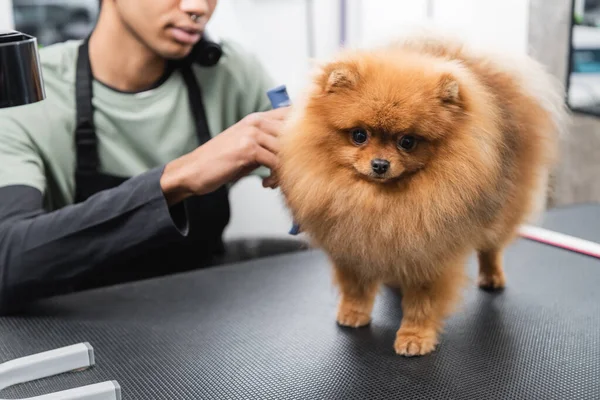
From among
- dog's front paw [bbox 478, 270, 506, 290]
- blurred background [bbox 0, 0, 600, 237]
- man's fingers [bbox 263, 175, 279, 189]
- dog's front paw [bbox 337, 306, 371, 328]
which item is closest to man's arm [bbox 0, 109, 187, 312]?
man's fingers [bbox 263, 175, 279, 189]

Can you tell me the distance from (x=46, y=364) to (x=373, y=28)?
1.28 meters

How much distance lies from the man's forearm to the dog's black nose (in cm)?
41

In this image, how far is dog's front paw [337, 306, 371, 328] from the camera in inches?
Result: 39.7

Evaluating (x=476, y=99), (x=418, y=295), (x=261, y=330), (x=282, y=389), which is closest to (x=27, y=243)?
(x=261, y=330)

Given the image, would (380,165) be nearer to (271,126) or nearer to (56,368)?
(271,126)

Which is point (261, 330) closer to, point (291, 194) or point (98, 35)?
point (291, 194)

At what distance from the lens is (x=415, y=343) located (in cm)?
93

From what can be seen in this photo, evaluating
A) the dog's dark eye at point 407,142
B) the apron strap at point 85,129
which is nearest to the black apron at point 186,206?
the apron strap at point 85,129

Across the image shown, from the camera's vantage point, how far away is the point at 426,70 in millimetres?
817

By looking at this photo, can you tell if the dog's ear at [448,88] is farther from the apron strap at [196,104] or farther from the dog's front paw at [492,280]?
the apron strap at [196,104]

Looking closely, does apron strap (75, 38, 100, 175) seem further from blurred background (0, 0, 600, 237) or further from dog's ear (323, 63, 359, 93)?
dog's ear (323, 63, 359, 93)

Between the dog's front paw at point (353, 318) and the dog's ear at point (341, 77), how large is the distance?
0.35 m

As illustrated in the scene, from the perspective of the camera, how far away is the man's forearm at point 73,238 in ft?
3.52

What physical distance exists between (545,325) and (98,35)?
3.41ft
